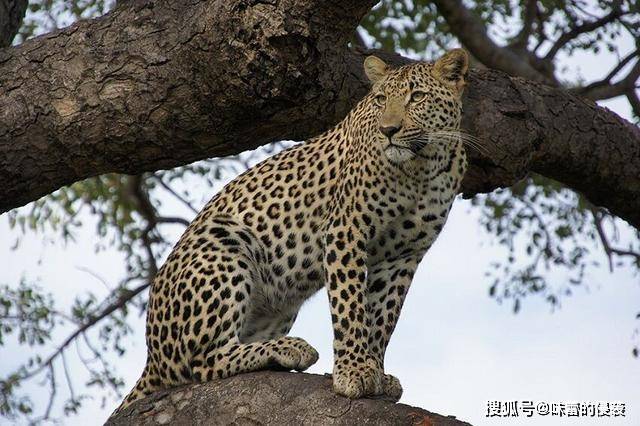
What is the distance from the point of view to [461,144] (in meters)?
7.94

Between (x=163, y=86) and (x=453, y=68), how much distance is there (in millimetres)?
1982

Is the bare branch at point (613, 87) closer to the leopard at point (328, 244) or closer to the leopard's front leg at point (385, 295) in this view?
the leopard at point (328, 244)

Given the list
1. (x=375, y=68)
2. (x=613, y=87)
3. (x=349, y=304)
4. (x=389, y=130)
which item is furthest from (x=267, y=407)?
(x=613, y=87)

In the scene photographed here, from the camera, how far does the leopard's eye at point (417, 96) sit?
756 cm

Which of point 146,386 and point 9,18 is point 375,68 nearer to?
point 146,386

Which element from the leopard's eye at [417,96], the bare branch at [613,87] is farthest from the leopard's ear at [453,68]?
the bare branch at [613,87]

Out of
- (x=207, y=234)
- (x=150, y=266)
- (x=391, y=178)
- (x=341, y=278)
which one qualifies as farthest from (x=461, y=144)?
(x=150, y=266)

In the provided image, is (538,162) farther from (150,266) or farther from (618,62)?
(150,266)

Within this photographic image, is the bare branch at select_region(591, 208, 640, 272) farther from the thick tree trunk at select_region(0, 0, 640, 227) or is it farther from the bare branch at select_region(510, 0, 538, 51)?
the thick tree trunk at select_region(0, 0, 640, 227)

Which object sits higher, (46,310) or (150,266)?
(150,266)

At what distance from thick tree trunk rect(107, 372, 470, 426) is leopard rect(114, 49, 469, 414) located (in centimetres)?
22

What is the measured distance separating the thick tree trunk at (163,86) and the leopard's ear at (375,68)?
25 centimetres

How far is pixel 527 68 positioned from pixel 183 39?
17.4 ft

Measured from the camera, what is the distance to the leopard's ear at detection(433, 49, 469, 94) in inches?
307
